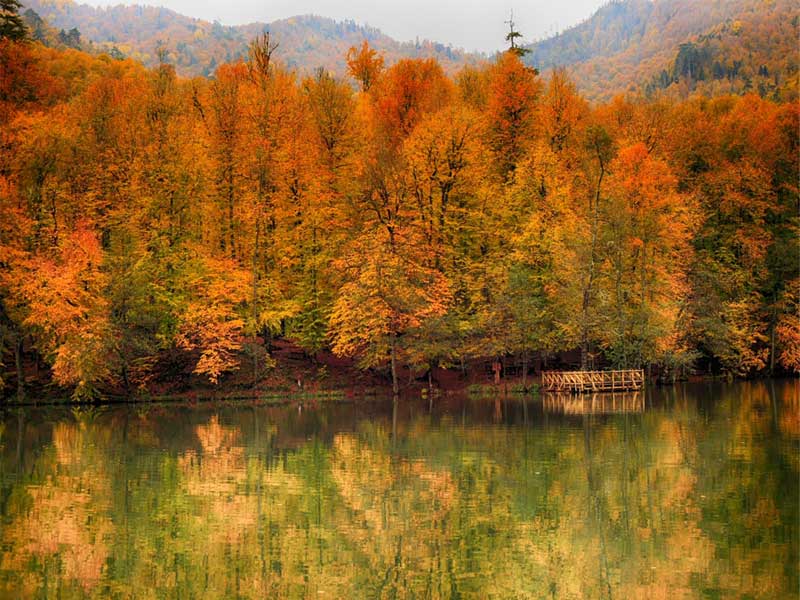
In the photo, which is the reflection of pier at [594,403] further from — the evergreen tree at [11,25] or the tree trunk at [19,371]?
the evergreen tree at [11,25]

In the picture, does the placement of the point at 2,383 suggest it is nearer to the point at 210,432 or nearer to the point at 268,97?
the point at 210,432

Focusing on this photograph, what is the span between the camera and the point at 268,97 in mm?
58344

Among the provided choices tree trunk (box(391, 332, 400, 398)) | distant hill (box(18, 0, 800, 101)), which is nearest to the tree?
distant hill (box(18, 0, 800, 101))

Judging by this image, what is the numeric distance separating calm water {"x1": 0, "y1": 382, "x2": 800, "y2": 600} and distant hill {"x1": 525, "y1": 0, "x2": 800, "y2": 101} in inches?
2958

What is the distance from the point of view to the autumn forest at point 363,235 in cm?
4959

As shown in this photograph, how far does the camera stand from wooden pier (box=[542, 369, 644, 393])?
52062mm

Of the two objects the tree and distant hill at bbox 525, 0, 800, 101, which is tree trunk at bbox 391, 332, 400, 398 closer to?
the tree

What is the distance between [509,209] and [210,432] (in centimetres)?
2822

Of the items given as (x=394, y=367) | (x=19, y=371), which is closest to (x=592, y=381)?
(x=394, y=367)

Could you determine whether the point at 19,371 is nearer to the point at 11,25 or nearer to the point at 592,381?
the point at 11,25

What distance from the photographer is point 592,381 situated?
52.0m

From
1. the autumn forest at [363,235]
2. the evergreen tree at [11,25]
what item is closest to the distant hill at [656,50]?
the autumn forest at [363,235]

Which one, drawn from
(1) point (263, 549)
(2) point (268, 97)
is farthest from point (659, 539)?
(2) point (268, 97)

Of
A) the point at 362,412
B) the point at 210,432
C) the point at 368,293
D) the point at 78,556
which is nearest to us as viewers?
the point at 78,556
